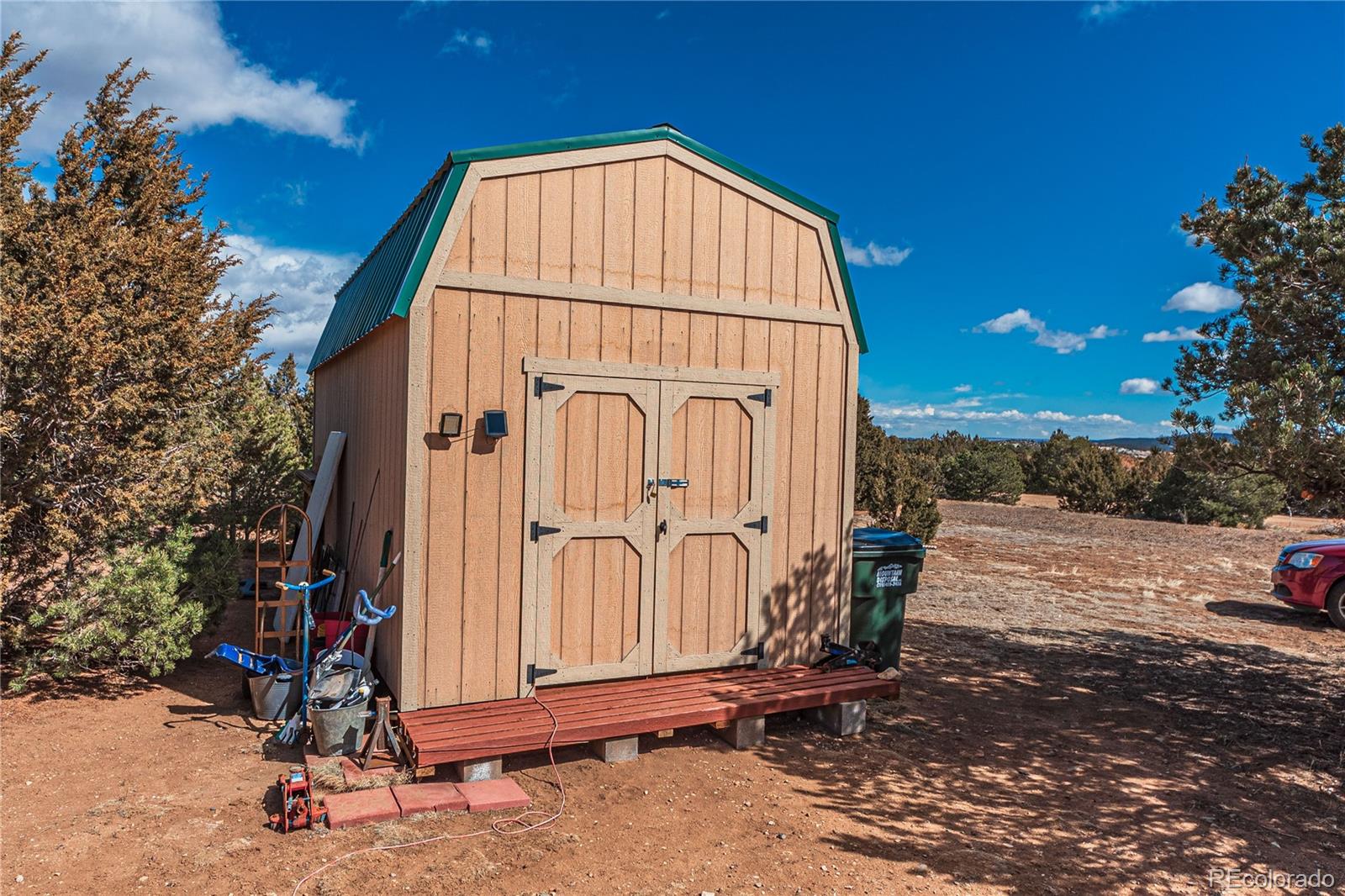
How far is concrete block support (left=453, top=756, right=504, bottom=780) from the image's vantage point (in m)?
4.18

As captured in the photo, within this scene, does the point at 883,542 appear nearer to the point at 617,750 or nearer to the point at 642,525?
the point at 642,525

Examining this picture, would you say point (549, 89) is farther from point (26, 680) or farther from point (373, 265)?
point (26, 680)

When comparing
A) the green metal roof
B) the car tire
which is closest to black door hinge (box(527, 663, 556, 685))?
the green metal roof

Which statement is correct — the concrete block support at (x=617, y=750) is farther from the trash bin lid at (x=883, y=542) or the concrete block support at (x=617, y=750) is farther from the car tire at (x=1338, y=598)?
the car tire at (x=1338, y=598)

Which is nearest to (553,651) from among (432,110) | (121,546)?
(121,546)

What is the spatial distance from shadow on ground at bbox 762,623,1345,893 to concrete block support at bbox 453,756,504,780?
1.73m

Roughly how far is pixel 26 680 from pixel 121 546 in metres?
1.08

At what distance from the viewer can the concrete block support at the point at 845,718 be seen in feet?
17.1

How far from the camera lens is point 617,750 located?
4605mm

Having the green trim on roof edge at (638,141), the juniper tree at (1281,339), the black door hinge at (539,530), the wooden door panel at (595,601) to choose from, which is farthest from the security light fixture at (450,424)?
the juniper tree at (1281,339)

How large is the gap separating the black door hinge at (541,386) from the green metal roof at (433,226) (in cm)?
88

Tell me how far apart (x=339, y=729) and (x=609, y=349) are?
9.05ft

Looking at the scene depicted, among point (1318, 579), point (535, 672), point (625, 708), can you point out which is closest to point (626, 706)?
point (625, 708)

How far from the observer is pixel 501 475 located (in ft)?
15.8
